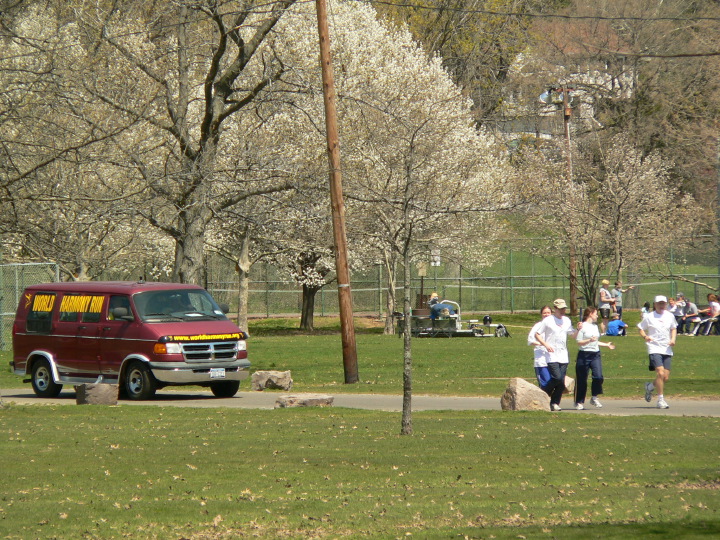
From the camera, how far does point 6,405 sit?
16406mm

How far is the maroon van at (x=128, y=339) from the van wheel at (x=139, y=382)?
0.02 meters

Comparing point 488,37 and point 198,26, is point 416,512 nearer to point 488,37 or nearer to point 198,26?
point 198,26

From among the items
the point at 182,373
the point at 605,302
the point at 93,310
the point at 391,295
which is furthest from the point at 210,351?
the point at 391,295

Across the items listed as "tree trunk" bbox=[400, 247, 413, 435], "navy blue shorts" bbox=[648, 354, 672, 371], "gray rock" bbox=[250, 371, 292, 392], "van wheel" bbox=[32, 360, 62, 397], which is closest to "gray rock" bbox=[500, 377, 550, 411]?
"navy blue shorts" bbox=[648, 354, 672, 371]

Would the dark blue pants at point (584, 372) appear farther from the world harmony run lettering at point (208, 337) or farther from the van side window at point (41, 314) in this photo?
the van side window at point (41, 314)

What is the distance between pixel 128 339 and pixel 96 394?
5.35 feet

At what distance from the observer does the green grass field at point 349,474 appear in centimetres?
748

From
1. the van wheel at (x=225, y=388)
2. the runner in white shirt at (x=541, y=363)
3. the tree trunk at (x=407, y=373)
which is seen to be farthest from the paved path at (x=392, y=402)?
the tree trunk at (x=407, y=373)

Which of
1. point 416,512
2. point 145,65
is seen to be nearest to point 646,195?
point 145,65

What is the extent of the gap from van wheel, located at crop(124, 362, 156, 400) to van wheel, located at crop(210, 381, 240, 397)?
1333 mm

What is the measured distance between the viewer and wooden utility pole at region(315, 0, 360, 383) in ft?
70.9

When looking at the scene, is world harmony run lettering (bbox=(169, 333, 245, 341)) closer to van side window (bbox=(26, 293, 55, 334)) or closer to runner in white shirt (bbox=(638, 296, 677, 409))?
van side window (bbox=(26, 293, 55, 334))

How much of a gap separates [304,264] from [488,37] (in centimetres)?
1931

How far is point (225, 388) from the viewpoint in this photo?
1958cm
